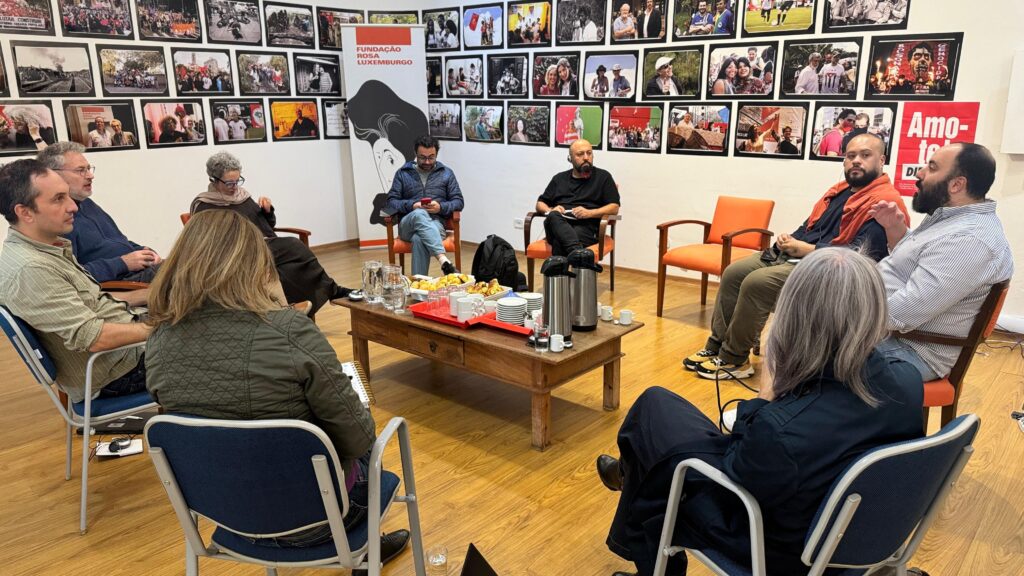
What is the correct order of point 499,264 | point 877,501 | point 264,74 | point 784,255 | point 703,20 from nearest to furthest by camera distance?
point 877,501 → point 784,255 → point 499,264 → point 703,20 → point 264,74

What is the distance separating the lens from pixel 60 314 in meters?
2.48

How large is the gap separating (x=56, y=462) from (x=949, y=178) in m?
4.07

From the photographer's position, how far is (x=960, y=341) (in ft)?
8.48

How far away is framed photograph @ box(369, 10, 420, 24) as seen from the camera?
7340 millimetres

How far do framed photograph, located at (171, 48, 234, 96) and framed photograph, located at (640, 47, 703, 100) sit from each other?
380 cm

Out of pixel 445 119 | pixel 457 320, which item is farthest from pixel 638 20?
pixel 457 320

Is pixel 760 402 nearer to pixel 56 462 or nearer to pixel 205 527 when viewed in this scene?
pixel 205 527

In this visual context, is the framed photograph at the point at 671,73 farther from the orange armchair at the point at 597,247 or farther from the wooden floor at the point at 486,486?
the wooden floor at the point at 486,486

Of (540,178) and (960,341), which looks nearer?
(960,341)

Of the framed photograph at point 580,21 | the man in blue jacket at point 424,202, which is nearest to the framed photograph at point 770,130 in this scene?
the framed photograph at point 580,21

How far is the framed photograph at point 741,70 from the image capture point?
527 centimetres

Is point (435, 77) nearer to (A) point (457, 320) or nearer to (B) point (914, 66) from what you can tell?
(B) point (914, 66)

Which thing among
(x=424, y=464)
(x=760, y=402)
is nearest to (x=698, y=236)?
(x=424, y=464)

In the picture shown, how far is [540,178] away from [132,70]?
3710 mm
